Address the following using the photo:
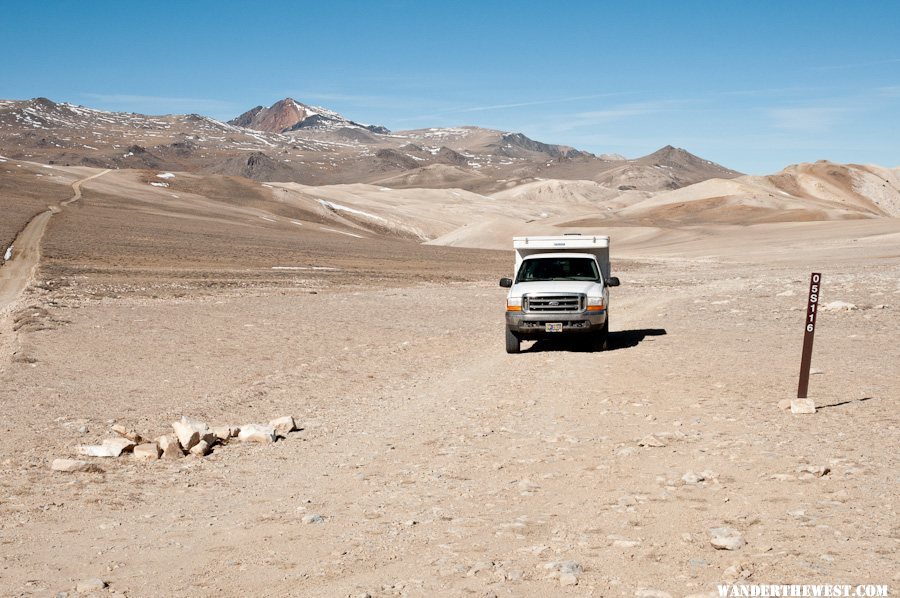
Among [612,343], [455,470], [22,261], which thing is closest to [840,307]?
[612,343]

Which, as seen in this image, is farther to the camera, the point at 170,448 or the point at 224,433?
the point at 224,433

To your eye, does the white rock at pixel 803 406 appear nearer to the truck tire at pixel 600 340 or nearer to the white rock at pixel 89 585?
the truck tire at pixel 600 340

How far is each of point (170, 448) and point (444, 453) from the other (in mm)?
2960

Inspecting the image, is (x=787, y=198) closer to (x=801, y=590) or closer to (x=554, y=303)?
(x=554, y=303)

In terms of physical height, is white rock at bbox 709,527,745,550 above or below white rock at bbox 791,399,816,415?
below

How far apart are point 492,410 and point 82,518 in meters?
5.49

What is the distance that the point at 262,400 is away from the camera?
12.6 meters

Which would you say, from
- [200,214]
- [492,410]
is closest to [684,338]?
[492,410]

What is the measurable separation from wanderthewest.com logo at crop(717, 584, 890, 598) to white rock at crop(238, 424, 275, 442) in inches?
233

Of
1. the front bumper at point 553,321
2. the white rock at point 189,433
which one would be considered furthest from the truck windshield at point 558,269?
the white rock at point 189,433

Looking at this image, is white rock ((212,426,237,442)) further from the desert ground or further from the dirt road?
the dirt road

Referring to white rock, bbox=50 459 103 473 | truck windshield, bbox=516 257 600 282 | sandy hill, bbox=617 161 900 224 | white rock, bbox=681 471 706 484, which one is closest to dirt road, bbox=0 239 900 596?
white rock, bbox=681 471 706 484

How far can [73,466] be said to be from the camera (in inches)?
341

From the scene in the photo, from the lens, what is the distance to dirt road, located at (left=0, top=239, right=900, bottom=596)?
5.98 meters
